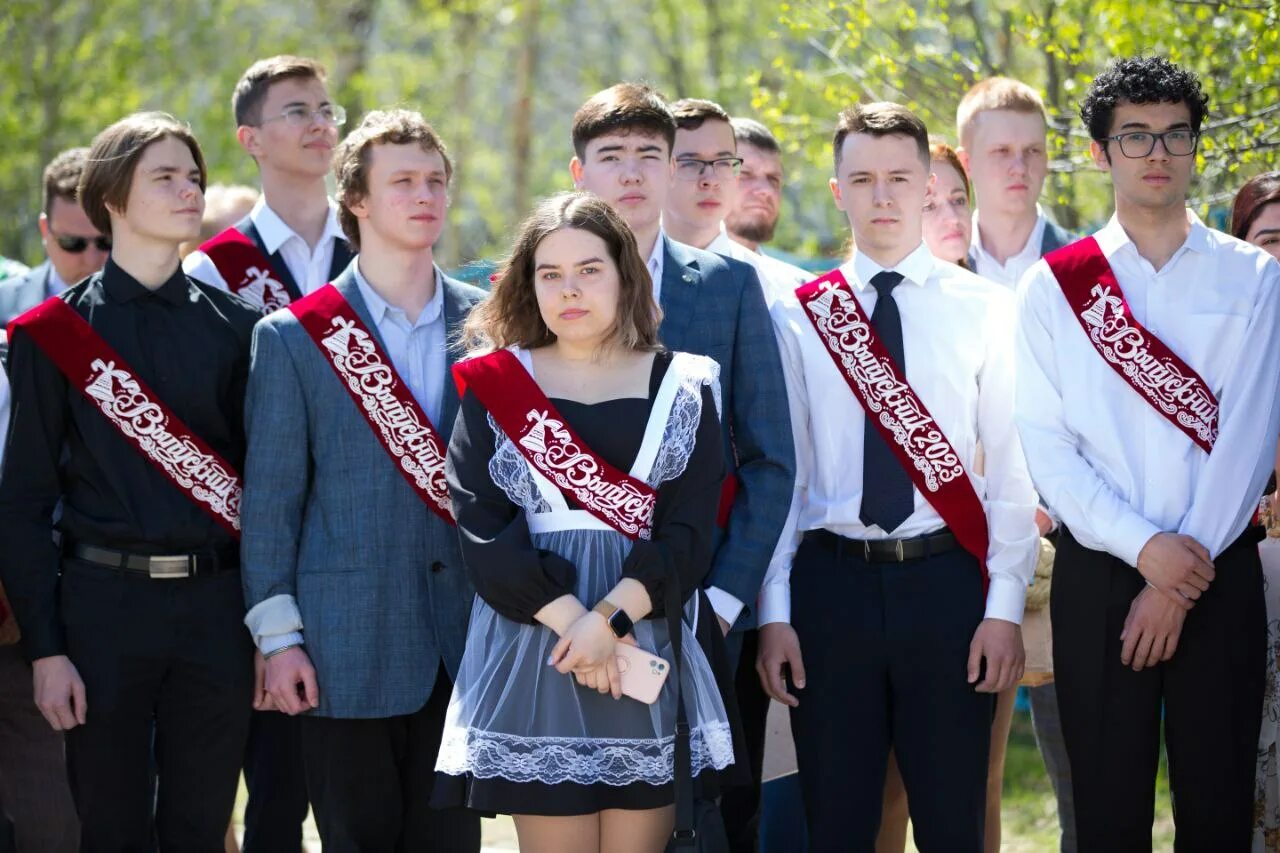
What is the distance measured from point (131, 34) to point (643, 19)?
6.69 metres

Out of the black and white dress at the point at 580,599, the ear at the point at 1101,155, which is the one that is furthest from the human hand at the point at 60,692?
the ear at the point at 1101,155

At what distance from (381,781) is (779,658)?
983mm

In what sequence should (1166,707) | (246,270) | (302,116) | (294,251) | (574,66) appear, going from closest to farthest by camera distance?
(1166,707) < (246,270) < (294,251) < (302,116) < (574,66)

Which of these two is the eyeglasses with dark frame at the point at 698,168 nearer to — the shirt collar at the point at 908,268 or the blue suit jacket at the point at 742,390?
the blue suit jacket at the point at 742,390

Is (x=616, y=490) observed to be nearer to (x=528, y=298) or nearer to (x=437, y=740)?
(x=528, y=298)

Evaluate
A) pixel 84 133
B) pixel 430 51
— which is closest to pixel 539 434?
pixel 84 133

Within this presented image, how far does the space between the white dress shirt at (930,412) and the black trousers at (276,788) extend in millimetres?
1590

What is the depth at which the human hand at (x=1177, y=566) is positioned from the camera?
3.61m

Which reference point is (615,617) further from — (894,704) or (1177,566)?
(1177,566)

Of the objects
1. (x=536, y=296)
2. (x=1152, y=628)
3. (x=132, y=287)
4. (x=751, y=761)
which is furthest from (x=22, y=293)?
(x=1152, y=628)

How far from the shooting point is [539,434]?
3.47 metres

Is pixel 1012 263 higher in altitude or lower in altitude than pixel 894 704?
higher

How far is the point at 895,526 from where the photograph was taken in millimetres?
3875

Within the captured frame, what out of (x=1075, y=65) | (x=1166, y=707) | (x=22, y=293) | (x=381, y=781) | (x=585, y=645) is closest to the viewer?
(x=585, y=645)
